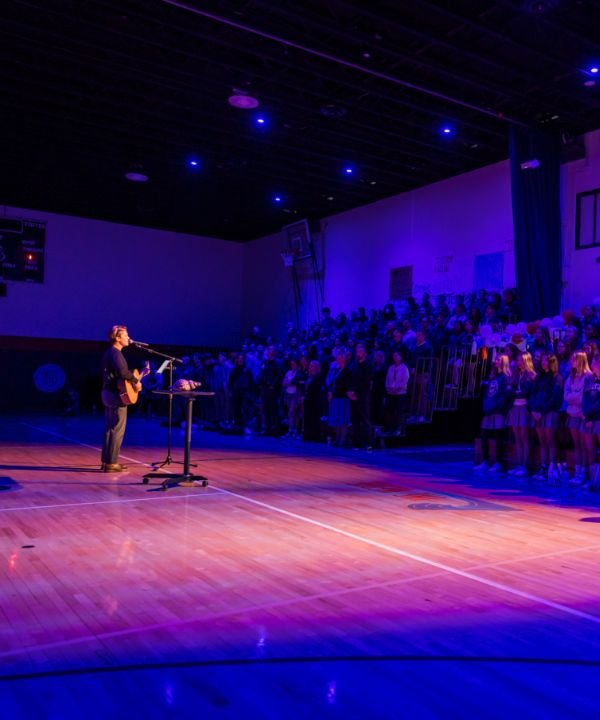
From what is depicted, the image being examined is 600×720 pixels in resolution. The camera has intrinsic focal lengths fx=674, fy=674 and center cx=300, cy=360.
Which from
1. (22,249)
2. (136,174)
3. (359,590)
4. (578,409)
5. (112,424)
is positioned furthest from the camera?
(22,249)

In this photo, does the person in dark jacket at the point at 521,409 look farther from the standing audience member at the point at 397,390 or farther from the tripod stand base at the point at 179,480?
the tripod stand base at the point at 179,480

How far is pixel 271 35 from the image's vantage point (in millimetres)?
9672

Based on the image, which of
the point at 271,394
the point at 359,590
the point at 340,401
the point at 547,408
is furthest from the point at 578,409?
the point at 271,394

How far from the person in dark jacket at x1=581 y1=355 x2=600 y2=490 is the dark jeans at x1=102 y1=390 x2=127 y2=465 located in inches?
200

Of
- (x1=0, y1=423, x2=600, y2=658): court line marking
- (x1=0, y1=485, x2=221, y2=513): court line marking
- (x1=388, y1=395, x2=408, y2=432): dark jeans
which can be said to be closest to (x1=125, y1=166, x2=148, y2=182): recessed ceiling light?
(x1=388, y1=395, x2=408, y2=432): dark jeans

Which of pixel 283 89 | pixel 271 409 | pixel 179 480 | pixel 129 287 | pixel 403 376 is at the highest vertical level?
pixel 283 89

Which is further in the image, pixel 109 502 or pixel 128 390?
pixel 128 390

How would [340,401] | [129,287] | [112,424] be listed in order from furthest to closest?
[129,287], [340,401], [112,424]

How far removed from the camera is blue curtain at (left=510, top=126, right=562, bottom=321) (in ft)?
40.2

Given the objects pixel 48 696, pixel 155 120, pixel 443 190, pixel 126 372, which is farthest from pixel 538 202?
pixel 48 696

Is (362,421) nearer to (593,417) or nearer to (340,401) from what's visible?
(340,401)

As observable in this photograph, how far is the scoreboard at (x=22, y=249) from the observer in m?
19.4

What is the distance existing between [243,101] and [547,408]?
25.9 ft

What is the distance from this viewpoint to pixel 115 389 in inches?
298
